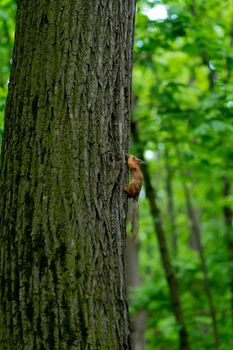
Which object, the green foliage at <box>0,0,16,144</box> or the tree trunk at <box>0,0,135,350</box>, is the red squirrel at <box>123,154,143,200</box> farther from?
the green foliage at <box>0,0,16,144</box>

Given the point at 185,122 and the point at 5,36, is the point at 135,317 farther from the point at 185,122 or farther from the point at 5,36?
the point at 5,36

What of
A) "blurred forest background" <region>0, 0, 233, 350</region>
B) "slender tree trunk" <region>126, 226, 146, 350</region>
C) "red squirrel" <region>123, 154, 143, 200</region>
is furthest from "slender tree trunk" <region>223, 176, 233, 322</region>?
"red squirrel" <region>123, 154, 143, 200</region>

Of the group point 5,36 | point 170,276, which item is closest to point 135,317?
point 170,276

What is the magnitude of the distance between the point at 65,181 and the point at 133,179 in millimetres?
437

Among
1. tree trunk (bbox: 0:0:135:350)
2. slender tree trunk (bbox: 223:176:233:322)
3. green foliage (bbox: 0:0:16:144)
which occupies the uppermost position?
green foliage (bbox: 0:0:16:144)

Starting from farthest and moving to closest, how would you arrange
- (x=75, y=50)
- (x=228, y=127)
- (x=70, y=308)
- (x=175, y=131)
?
(x=175, y=131) → (x=228, y=127) → (x=75, y=50) → (x=70, y=308)

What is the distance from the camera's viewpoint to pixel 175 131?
8.02 metres

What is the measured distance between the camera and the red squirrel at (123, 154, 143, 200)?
2807 mm

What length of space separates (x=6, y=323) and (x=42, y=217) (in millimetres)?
537

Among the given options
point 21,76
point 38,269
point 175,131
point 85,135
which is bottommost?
point 38,269

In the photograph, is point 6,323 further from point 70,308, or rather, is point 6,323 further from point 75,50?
point 75,50

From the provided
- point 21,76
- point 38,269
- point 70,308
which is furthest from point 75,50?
point 70,308

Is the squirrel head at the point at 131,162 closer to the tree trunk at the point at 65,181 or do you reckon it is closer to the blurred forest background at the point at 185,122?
the tree trunk at the point at 65,181

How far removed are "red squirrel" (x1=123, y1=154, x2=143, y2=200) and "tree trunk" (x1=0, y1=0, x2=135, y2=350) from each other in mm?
42
